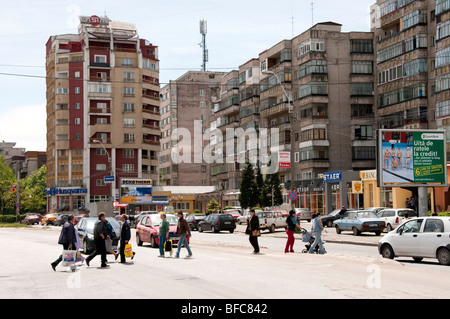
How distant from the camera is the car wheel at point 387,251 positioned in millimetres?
21938

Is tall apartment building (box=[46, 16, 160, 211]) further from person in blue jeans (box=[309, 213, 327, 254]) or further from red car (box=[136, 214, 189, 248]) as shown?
person in blue jeans (box=[309, 213, 327, 254])

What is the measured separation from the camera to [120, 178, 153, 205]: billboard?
75938 mm

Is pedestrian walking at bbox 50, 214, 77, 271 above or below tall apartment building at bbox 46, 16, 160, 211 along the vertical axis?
below

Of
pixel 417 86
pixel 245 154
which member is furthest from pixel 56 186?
pixel 417 86

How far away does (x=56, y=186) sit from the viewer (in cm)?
11006

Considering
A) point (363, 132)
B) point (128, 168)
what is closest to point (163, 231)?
point (363, 132)

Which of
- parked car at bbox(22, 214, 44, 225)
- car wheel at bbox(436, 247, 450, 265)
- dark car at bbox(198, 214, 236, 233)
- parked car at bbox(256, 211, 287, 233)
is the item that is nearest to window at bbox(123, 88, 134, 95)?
parked car at bbox(22, 214, 44, 225)

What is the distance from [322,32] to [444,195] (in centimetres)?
2982

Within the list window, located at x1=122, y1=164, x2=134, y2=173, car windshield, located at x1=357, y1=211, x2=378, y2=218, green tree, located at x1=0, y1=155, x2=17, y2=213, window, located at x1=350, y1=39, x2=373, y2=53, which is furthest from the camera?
window, located at x1=122, y1=164, x2=134, y2=173

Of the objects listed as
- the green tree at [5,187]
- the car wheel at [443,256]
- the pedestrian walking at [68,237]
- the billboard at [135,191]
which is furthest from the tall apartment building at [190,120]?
the pedestrian walking at [68,237]

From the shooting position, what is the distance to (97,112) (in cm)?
10950

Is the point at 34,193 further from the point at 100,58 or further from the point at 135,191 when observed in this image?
the point at 135,191

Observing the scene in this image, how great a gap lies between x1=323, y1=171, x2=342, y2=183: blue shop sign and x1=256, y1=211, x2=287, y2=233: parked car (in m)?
19.0
